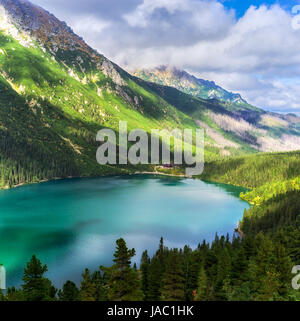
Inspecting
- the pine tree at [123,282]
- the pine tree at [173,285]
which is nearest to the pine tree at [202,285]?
the pine tree at [173,285]

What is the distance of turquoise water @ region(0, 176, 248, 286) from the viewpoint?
73.4 metres

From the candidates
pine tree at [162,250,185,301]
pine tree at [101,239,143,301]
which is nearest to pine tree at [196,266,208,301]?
pine tree at [162,250,185,301]

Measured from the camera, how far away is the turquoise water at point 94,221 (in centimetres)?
7344

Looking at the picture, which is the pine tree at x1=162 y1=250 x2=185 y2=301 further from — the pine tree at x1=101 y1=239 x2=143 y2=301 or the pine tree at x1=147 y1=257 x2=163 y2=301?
the pine tree at x1=101 y1=239 x2=143 y2=301

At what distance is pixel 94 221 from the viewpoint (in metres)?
109

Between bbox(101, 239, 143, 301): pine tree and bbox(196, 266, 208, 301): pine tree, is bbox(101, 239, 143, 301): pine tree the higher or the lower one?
the higher one

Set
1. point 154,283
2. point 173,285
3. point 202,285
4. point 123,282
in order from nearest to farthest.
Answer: point 123,282 < point 173,285 < point 202,285 < point 154,283

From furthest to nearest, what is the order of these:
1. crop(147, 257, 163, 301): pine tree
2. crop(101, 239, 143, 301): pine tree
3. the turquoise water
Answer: the turquoise water → crop(147, 257, 163, 301): pine tree → crop(101, 239, 143, 301): pine tree

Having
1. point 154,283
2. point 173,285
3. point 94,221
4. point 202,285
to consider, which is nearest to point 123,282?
point 173,285

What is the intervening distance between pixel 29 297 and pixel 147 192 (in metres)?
147

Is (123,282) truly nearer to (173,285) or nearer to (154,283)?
(173,285)

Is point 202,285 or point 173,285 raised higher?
point 173,285
